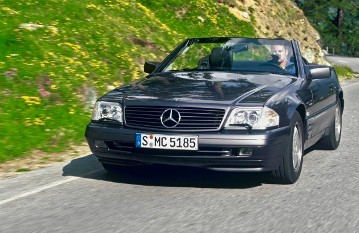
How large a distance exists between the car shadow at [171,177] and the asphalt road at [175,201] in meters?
0.01

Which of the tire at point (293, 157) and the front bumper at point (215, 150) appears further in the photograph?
the tire at point (293, 157)

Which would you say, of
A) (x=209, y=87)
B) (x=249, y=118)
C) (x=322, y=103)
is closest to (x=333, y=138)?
(x=322, y=103)

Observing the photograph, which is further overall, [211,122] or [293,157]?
[293,157]

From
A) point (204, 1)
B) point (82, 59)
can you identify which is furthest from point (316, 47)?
point (82, 59)

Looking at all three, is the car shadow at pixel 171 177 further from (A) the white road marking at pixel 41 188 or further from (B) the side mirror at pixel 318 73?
(B) the side mirror at pixel 318 73

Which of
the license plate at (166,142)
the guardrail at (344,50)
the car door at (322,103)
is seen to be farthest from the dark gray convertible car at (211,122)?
the guardrail at (344,50)

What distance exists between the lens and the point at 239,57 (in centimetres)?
874

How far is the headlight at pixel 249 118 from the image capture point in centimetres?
688

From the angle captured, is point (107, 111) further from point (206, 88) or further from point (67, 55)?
point (67, 55)

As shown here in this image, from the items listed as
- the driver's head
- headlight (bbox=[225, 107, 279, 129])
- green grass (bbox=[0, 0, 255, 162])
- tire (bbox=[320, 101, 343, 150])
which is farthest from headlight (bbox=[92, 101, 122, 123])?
tire (bbox=[320, 101, 343, 150])

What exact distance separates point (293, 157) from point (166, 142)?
1458 millimetres

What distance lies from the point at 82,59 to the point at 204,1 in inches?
492

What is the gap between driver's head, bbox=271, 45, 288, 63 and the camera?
8703 millimetres

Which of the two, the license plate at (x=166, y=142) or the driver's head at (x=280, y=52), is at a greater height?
the driver's head at (x=280, y=52)
